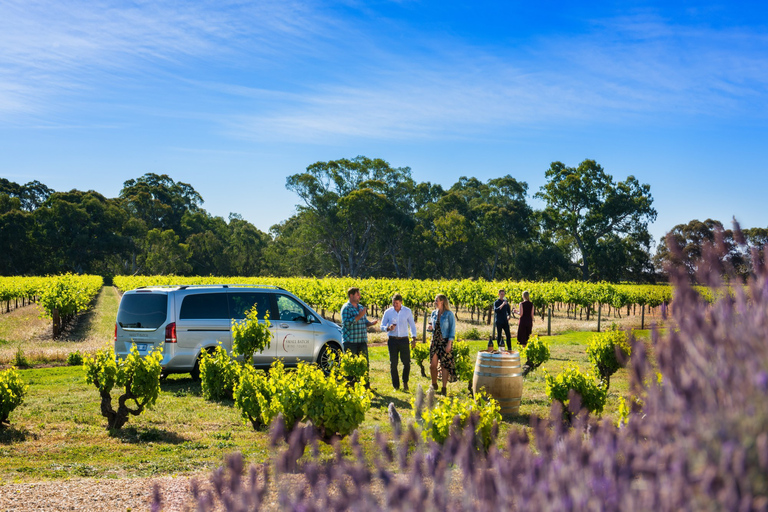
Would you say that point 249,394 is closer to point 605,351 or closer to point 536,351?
point 605,351

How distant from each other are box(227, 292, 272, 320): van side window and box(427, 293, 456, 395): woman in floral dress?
321cm

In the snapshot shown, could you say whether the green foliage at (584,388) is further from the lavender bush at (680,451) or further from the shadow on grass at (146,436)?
the lavender bush at (680,451)

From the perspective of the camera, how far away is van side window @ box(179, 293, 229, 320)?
10.9 metres

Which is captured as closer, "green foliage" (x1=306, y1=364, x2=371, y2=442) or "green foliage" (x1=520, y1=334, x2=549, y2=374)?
"green foliage" (x1=306, y1=364, x2=371, y2=442)

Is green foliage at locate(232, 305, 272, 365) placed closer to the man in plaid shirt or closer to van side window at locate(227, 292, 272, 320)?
van side window at locate(227, 292, 272, 320)

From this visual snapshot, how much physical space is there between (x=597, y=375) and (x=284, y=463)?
10551 mm

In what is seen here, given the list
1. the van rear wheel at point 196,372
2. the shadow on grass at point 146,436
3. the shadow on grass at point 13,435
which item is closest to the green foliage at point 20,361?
the van rear wheel at point 196,372

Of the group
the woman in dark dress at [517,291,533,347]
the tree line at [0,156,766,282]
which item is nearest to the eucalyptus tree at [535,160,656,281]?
the tree line at [0,156,766,282]

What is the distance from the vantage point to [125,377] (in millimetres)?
7914

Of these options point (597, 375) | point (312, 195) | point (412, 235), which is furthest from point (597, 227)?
point (597, 375)

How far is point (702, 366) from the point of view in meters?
1.74

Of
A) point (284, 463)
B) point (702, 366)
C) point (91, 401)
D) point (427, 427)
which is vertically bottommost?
point (91, 401)

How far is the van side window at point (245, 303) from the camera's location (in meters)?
11.5

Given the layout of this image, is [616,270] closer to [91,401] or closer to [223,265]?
[223,265]
